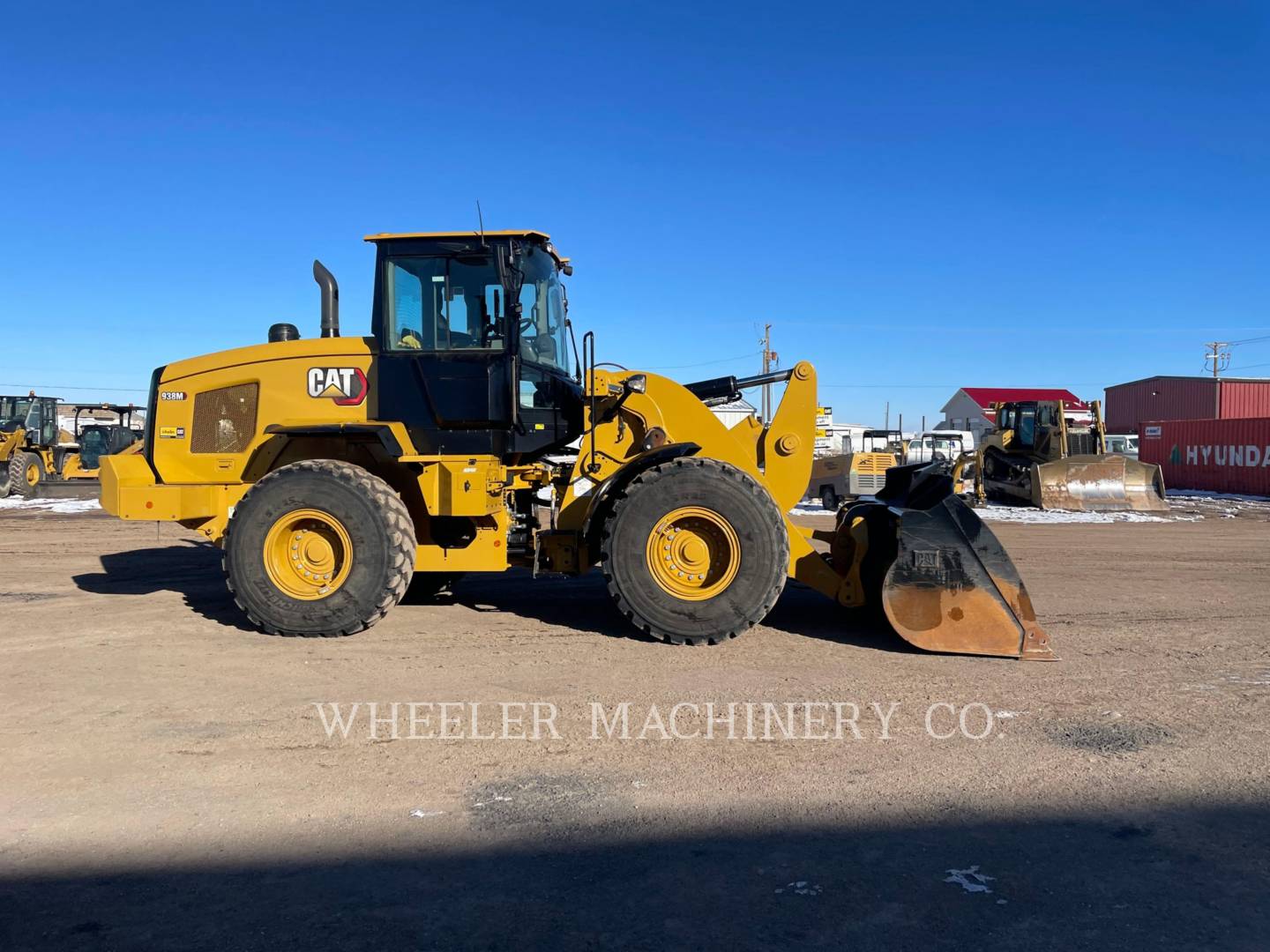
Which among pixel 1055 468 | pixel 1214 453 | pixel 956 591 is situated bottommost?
pixel 956 591

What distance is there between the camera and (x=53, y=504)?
20.4m

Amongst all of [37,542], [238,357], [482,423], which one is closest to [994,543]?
[482,423]

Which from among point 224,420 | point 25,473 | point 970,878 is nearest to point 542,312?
point 224,420

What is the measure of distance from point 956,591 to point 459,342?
151 inches

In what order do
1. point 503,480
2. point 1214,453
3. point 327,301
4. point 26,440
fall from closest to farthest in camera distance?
1. point 503,480
2. point 327,301
3. point 26,440
4. point 1214,453

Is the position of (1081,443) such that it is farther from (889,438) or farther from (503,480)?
(503,480)

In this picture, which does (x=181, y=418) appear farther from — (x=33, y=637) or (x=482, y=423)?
(x=482, y=423)

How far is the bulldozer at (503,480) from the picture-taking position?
19.2 feet

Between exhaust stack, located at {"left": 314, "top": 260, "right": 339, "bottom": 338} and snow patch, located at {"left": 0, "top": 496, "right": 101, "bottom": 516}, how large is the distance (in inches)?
551

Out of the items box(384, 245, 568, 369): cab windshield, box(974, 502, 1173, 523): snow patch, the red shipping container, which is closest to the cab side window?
box(384, 245, 568, 369): cab windshield

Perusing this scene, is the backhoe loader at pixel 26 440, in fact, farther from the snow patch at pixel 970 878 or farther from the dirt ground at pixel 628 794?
the snow patch at pixel 970 878

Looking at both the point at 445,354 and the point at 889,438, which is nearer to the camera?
the point at 445,354

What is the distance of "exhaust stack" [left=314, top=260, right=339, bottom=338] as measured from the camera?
718 centimetres

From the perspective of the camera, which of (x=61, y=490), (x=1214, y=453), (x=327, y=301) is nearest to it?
(x=327, y=301)
